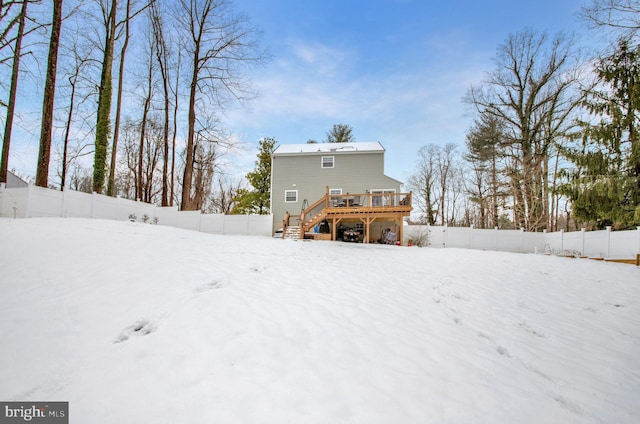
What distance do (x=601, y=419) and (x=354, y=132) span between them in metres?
32.2

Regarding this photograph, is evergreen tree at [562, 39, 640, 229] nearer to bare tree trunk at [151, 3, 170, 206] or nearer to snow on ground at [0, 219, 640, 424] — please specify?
snow on ground at [0, 219, 640, 424]

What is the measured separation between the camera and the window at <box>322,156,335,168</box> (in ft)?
67.7

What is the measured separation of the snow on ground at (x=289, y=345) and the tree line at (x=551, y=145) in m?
8.95

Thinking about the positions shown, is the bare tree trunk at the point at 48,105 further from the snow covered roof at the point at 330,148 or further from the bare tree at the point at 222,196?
the bare tree at the point at 222,196

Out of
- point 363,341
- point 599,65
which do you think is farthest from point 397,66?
point 363,341

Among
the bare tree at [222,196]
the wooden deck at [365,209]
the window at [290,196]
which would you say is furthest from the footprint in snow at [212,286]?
the bare tree at [222,196]

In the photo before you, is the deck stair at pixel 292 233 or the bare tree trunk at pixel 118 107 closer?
the bare tree trunk at pixel 118 107

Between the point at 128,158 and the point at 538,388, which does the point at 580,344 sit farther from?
the point at 128,158

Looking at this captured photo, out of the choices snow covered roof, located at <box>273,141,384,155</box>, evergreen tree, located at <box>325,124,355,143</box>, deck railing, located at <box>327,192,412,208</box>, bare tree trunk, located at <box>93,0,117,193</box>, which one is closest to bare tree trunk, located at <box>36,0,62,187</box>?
bare tree trunk, located at <box>93,0,117,193</box>

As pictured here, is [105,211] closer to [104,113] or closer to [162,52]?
[104,113]

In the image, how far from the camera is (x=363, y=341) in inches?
140

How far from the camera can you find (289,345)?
3.33m

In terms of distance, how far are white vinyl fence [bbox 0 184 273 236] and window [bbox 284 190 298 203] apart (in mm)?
4018

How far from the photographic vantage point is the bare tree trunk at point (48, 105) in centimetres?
1129
